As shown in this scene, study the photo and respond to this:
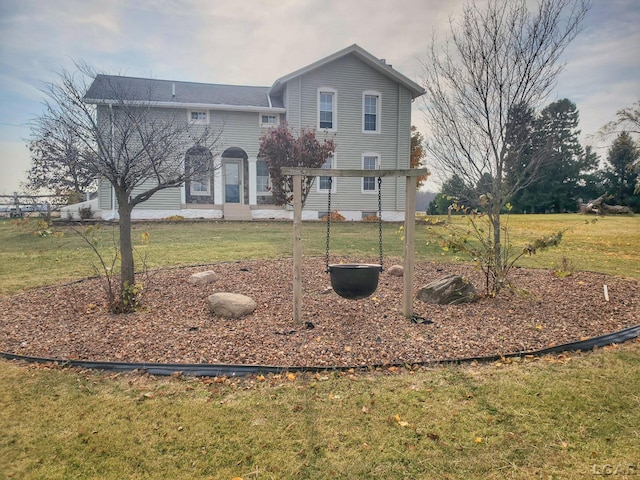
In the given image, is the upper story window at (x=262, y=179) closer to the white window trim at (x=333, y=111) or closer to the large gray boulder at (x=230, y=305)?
the white window trim at (x=333, y=111)

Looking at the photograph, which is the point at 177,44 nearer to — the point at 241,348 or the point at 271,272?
the point at 271,272

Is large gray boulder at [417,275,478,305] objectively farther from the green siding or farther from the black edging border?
the green siding

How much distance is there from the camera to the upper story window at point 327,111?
56.6 feet

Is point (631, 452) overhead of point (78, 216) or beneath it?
beneath

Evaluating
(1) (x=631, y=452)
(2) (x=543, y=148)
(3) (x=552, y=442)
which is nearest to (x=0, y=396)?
(3) (x=552, y=442)

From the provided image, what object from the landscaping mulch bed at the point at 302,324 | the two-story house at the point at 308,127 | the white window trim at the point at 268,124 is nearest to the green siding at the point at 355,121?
the two-story house at the point at 308,127

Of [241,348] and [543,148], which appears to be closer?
[241,348]

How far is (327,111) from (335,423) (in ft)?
53.8

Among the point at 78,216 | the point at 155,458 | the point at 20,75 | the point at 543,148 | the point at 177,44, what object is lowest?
the point at 155,458

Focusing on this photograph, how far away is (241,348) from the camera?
142 inches

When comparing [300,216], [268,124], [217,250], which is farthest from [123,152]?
[268,124]

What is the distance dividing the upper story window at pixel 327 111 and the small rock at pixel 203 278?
12867 mm

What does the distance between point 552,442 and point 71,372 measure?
3.60m

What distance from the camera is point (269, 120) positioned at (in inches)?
691
